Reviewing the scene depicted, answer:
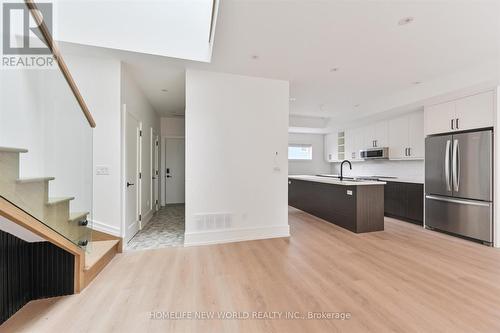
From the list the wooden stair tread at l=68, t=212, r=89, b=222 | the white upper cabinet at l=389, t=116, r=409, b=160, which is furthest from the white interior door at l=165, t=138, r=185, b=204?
the white upper cabinet at l=389, t=116, r=409, b=160

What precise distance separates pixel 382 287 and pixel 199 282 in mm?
1828

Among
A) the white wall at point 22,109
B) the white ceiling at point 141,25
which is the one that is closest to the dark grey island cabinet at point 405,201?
the white ceiling at point 141,25

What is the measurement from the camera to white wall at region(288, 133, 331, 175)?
7.57 metres

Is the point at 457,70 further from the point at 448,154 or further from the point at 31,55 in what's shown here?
the point at 31,55

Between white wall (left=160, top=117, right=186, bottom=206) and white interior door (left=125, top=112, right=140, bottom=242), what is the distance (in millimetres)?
2476

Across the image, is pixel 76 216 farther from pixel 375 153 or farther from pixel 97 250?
pixel 375 153

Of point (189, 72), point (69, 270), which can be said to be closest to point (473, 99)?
point (189, 72)

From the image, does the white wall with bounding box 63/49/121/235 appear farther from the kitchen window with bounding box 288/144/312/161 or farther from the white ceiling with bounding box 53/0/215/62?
the kitchen window with bounding box 288/144/312/161

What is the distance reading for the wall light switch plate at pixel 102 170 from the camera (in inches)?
112

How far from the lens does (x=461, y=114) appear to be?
11.4ft

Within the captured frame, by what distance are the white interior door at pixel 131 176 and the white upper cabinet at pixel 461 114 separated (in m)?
5.30

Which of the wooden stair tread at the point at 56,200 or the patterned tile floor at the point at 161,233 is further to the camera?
the patterned tile floor at the point at 161,233

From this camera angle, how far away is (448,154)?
3.60 meters

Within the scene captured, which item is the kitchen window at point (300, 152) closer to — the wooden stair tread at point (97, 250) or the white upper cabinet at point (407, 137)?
the white upper cabinet at point (407, 137)
